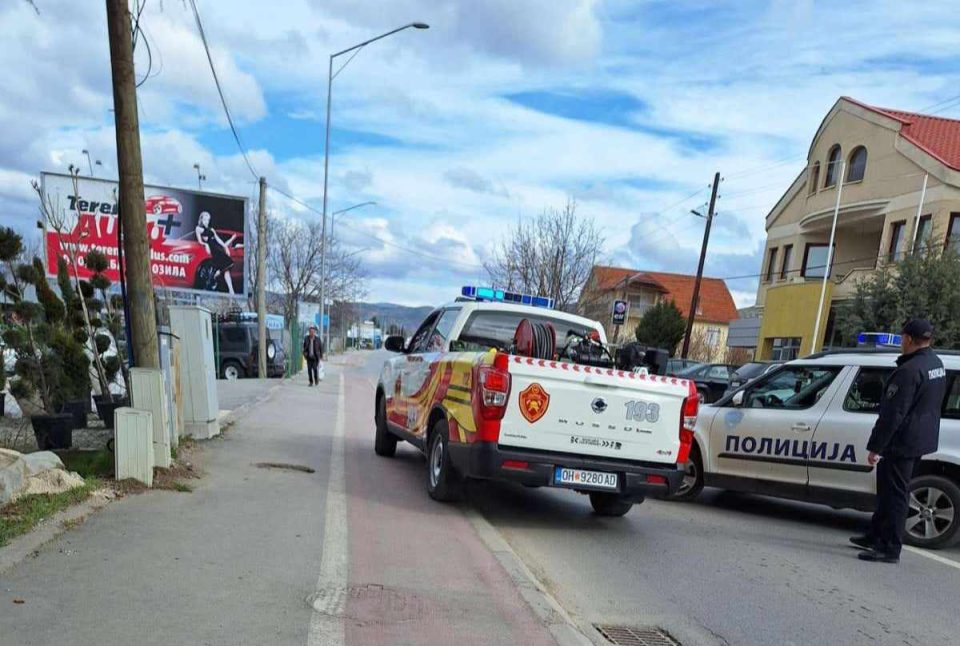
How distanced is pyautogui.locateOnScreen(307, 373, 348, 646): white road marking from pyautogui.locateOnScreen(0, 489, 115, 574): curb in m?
1.68

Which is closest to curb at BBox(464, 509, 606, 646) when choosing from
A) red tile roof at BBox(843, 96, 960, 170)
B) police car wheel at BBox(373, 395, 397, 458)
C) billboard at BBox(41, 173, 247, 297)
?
police car wheel at BBox(373, 395, 397, 458)

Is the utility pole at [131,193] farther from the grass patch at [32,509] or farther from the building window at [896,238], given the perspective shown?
the building window at [896,238]

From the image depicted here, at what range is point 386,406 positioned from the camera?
10297 mm

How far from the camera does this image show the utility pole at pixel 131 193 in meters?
7.22

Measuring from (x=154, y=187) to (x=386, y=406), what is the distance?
17.0 m

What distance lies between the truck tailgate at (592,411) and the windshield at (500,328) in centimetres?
178

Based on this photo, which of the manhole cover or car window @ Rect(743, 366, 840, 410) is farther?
the manhole cover

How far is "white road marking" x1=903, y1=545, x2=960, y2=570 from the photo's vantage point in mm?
6574

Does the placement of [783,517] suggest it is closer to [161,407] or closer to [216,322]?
[161,407]

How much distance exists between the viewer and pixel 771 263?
35.5m

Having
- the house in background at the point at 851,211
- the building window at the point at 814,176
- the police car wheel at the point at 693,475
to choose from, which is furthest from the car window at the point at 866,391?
the building window at the point at 814,176

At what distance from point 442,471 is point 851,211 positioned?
2651 cm

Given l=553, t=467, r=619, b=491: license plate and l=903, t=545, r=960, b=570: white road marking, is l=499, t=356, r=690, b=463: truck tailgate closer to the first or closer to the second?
l=553, t=467, r=619, b=491: license plate

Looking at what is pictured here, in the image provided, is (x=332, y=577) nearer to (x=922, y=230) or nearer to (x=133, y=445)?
(x=133, y=445)
